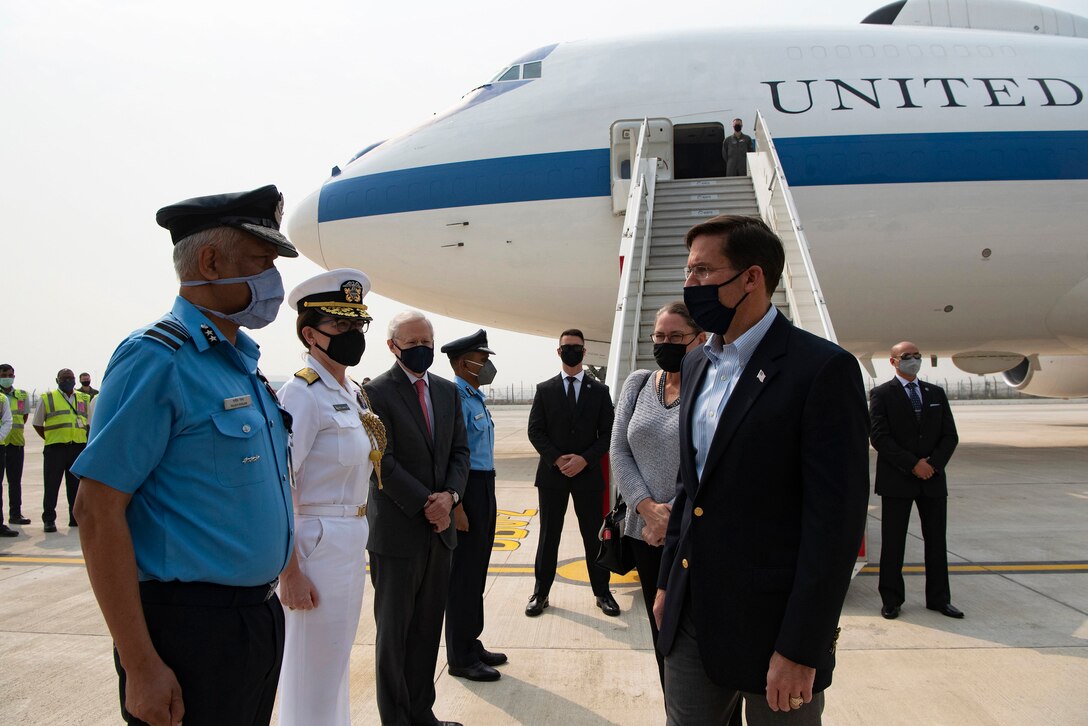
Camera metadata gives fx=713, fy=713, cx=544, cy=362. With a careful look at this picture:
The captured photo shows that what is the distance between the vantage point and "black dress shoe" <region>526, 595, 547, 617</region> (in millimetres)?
4348

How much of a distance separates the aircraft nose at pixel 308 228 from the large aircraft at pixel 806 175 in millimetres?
32

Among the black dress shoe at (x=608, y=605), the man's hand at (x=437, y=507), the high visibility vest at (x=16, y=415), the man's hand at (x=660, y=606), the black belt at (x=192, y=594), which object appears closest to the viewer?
the black belt at (x=192, y=594)

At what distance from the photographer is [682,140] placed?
1037cm

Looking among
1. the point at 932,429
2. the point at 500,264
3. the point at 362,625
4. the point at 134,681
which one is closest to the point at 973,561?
the point at 932,429

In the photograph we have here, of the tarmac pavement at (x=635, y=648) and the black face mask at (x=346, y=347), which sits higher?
the black face mask at (x=346, y=347)

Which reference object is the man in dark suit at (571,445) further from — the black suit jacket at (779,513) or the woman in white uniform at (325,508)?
the black suit jacket at (779,513)

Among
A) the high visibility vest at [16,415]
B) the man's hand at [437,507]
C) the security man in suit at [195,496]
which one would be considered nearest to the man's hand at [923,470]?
the man's hand at [437,507]

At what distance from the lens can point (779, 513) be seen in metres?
1.72

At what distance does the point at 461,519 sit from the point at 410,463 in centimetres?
62

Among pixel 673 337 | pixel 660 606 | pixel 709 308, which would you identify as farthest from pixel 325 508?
pixel 673 337

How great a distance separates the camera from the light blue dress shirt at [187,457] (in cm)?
148

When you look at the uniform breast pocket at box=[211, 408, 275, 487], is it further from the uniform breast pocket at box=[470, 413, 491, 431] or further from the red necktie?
the uniform breast pocket at box=[470, 413, 491, 431]

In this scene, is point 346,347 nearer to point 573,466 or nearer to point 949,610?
point 573,466

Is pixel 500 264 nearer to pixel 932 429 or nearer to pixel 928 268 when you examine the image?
pixel 928 268
